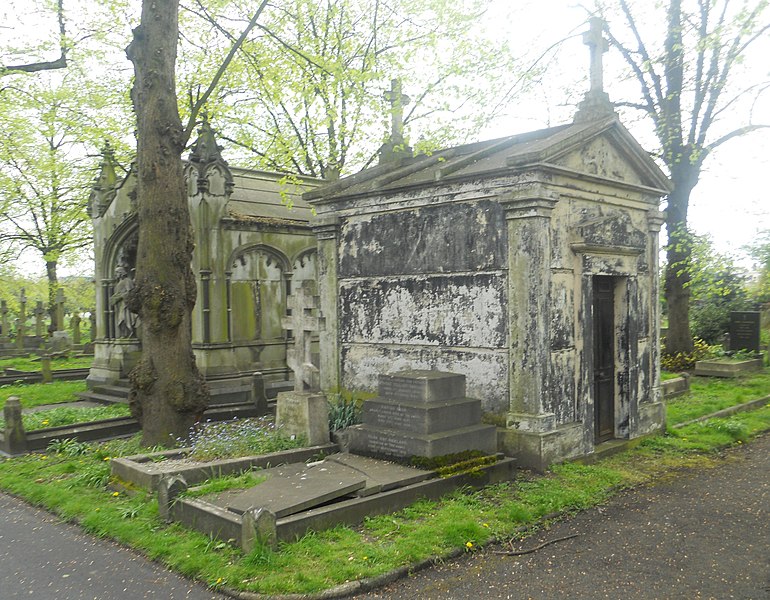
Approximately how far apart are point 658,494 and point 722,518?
78cm

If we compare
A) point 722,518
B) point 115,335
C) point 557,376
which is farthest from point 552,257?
point 115,335

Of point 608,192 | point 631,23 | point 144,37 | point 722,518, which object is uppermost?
point 631,23

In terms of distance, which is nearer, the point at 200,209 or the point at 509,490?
the point at 509,490

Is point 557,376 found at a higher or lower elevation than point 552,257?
lower

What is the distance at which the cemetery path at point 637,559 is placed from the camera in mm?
4551

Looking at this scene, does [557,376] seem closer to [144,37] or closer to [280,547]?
[280,547]

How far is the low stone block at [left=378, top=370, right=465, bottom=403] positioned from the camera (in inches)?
274

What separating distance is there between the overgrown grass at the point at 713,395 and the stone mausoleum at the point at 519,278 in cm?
185

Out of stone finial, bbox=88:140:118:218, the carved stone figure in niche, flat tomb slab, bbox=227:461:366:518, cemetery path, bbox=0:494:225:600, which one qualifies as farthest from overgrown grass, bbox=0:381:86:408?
flat tomb slab, bbox=227:461:366:518

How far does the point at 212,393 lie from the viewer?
12.2m

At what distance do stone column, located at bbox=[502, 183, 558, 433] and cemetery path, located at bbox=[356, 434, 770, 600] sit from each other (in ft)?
4.55

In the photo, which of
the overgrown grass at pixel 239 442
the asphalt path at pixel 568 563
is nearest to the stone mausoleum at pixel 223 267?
the overgrown grass at pixel 239 442

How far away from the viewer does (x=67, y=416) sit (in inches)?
421

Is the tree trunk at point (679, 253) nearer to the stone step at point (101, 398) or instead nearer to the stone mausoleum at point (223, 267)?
the stone mausoleum at point (223, 267)
